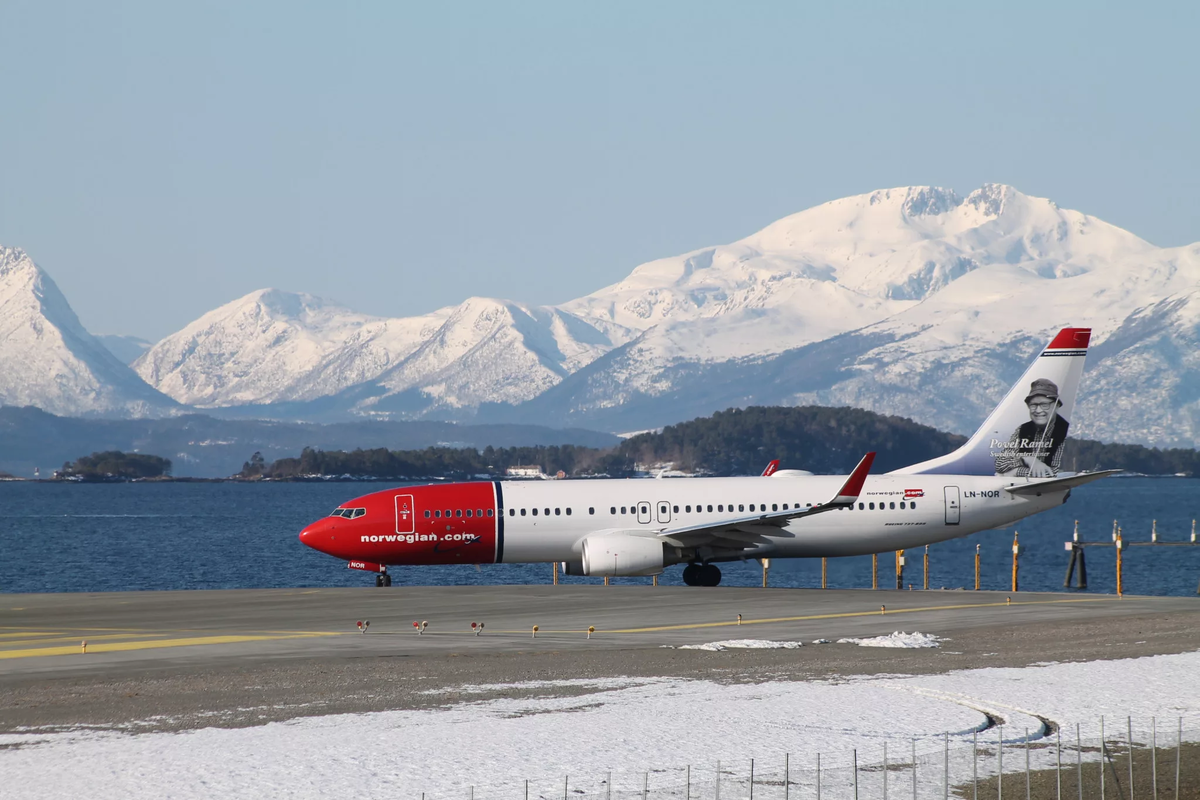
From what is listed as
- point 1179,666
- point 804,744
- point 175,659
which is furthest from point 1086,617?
point 175,659

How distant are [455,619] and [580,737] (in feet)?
54.1

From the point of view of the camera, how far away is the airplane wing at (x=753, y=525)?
44000 millimetres

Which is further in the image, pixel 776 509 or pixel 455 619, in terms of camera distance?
pixel 776 509

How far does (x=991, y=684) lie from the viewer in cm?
2366

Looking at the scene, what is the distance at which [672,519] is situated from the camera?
45812mm

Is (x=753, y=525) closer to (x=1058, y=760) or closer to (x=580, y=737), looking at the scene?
(x=580, y=737)

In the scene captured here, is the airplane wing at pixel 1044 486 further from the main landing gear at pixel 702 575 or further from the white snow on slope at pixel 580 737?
the white snow on slope at pixel 580 737

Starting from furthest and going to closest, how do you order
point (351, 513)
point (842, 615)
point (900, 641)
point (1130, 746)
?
1. point (351, 513)
2. point (842, 615)
3. point (900, 641)
4. point (1130, 746)

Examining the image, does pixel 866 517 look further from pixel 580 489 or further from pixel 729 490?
pixel 580 489

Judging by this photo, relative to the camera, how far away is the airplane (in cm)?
4531

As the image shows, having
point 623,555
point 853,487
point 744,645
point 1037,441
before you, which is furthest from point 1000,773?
point 1037,441

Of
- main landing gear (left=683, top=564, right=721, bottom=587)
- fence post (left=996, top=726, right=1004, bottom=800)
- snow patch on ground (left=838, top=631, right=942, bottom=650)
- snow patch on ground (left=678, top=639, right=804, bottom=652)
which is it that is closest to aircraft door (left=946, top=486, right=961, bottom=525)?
main landing gear (left=683, top=564, right=721, bottom=587)

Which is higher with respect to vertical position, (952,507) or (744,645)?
(952,507)

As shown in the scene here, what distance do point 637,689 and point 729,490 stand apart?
23490 mm
